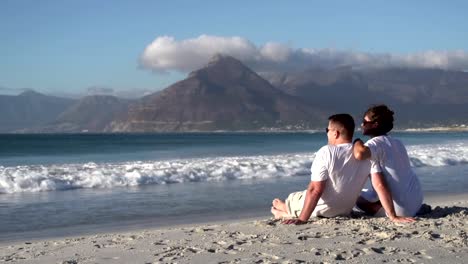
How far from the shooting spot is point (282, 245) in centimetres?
566

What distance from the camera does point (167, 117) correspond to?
167000mm

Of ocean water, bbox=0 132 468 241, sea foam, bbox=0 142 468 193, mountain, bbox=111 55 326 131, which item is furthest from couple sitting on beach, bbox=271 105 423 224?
mountain, bbox=111 55 326 131

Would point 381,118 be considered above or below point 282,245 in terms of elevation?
above

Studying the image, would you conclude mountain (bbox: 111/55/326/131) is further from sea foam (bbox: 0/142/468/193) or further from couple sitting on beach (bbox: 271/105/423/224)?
couple sitting on beach (bbox: 271/105/423/224)

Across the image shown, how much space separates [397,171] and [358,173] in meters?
0.42

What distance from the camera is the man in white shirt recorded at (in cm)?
649

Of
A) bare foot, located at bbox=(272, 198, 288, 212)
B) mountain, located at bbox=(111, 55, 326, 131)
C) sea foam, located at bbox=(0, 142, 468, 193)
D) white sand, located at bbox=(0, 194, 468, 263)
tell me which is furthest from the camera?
mountain, located at bbox=(111, 55, 326, 131)

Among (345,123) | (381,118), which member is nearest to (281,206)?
(345,123)

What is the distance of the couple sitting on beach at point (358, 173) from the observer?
256 inches

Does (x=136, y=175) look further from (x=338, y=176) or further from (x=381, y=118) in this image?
(x=381, y=118)

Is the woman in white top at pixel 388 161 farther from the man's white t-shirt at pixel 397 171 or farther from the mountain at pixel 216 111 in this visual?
the mountain at pixel 216 111

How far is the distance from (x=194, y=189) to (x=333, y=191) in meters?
8.16

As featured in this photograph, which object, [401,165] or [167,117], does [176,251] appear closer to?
[401,165]

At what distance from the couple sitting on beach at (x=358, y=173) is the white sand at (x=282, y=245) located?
0.60 feet
